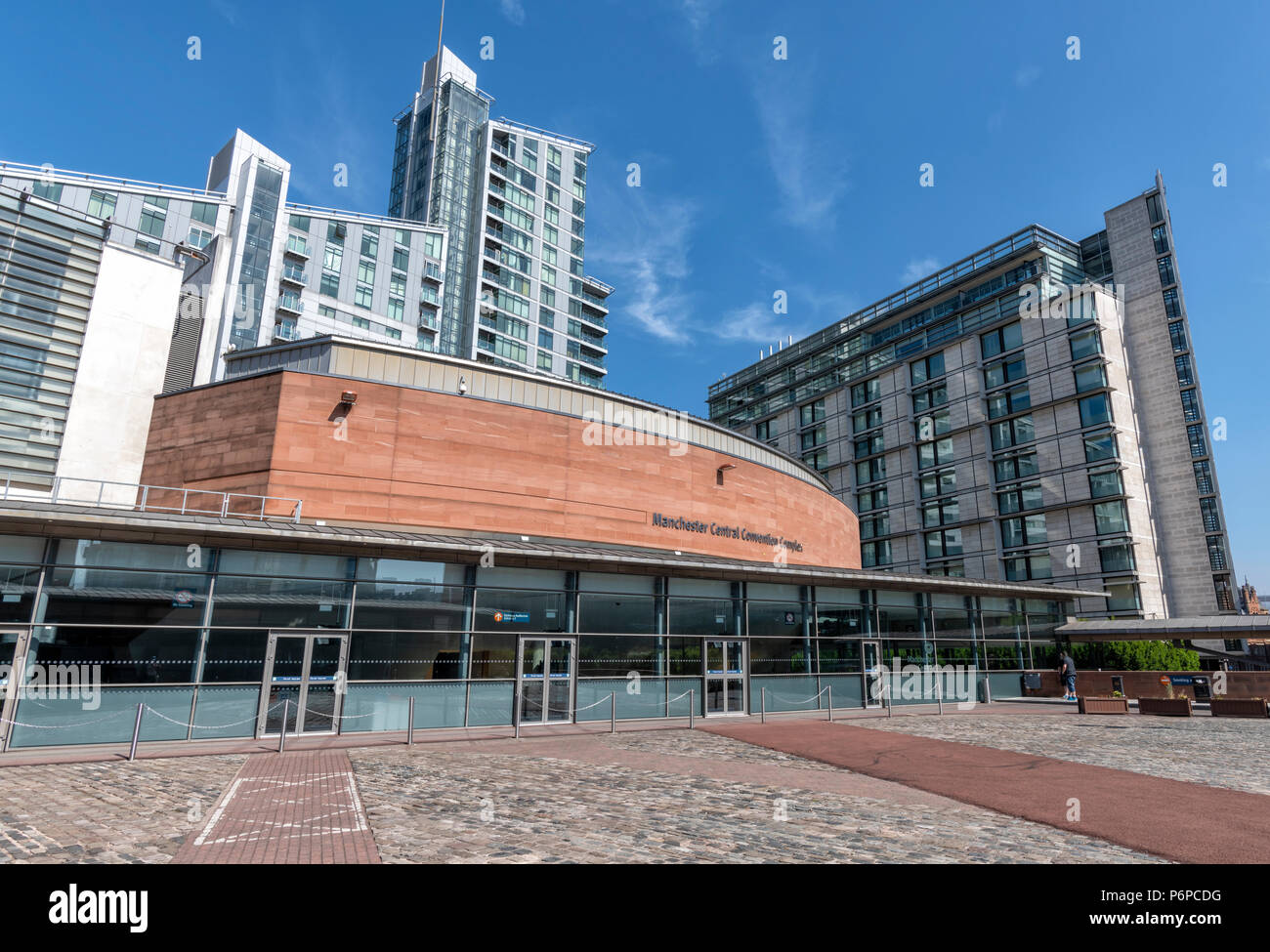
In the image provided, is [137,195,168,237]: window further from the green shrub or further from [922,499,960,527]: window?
[922,499,960,527]: window

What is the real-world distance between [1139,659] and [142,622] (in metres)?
42.5

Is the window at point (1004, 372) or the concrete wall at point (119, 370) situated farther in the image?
the window at point (1004, 372)

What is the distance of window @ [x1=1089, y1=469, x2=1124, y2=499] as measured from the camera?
52.4m

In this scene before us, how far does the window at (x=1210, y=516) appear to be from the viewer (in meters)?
53.0

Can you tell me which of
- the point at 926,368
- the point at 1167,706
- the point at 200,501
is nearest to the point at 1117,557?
the point at 926,368

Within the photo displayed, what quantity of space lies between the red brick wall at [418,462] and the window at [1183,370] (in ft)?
160

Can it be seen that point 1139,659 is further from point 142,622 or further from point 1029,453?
point 142,622

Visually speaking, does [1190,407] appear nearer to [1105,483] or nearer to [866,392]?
[1105,483]

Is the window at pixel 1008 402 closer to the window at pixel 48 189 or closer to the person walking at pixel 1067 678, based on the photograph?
the person walking at pixel 1067 678

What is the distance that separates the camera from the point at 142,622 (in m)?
15.4

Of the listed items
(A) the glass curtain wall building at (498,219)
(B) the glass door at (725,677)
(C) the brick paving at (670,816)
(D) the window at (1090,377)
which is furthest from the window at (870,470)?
(C) the brick paving at (670,816)

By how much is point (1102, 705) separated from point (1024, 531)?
122 ft

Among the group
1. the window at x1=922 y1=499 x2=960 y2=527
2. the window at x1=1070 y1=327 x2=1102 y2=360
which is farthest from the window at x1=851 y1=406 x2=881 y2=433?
the window at x1=1070 y1=327 x2=1102 y2=360

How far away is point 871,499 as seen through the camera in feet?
238
